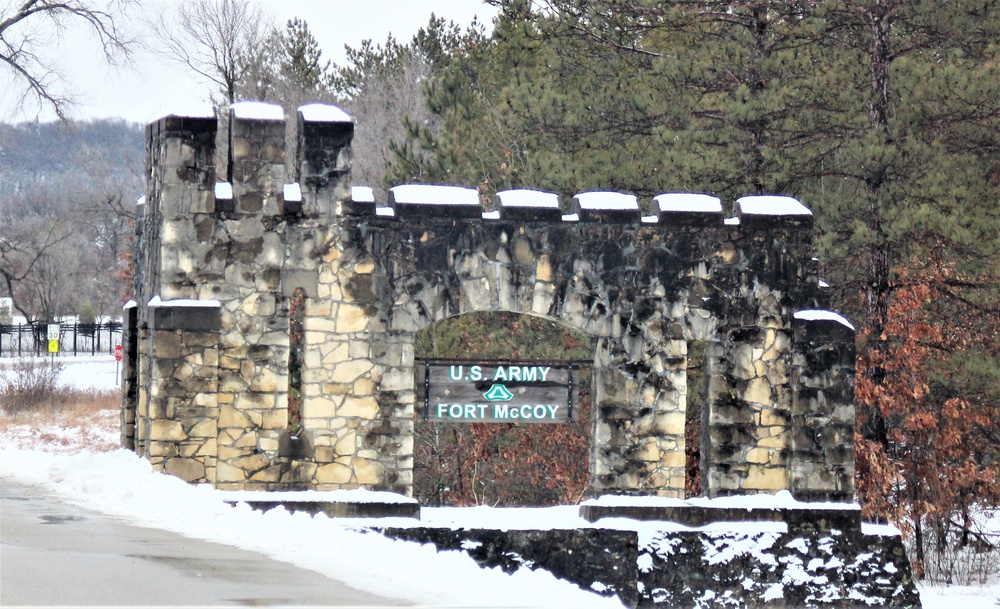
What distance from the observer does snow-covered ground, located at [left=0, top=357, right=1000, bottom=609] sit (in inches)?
388

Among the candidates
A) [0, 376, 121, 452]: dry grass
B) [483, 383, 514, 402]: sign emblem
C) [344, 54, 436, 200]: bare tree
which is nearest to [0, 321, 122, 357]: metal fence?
[344, 54, 436, 200]: bare tree

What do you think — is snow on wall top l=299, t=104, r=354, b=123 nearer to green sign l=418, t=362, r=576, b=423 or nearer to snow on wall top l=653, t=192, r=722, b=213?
green sign l=418, t=362, r=576, b=423

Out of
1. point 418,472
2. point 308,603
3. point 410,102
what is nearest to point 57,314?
point 410,102

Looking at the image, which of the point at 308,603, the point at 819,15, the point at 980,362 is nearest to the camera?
the point at 308,603

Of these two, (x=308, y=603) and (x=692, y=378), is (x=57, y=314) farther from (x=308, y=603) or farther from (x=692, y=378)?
(x=308, y=603)

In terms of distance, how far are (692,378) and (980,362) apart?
4210 millimetres

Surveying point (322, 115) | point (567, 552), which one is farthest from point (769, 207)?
point (322, 115)

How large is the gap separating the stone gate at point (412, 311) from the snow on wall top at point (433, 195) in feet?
0.11

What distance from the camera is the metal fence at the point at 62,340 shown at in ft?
139

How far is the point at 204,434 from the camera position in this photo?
1270 centimetres

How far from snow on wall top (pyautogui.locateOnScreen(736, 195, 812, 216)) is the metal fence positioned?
31.2 m

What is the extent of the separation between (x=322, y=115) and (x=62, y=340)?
118 feet

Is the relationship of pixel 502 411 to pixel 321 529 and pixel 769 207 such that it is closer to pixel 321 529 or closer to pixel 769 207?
pixel 321 529

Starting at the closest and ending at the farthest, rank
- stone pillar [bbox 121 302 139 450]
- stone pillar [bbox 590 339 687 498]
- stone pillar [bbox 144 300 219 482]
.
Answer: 1. stone pillar [bbox 144 300 219 482]
2. stone pillar [bbox 590 339 687 498]
3. stone pillar [bbox 121 302 139 450]
